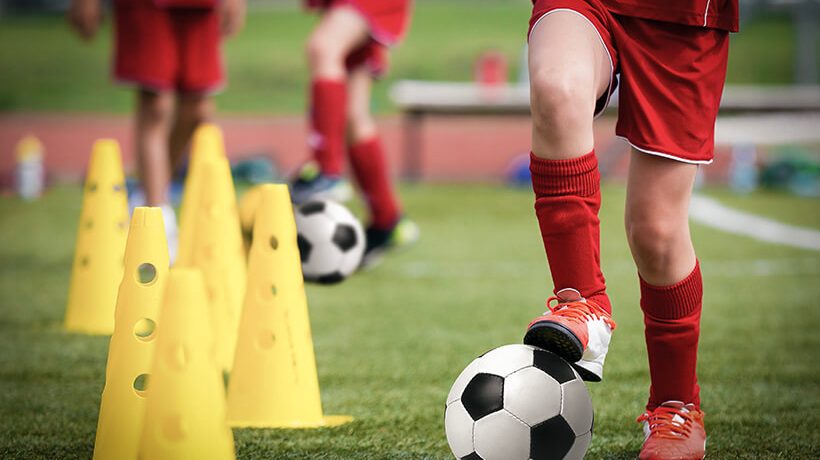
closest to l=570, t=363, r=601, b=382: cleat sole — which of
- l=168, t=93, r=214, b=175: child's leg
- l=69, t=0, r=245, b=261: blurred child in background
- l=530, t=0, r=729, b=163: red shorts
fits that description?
l=530, t=0, r=729, b=163: red shorts

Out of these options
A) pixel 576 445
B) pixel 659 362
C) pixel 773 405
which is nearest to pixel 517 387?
pixel 576 445

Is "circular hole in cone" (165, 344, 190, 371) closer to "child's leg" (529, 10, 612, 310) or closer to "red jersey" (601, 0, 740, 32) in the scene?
"child's leg" (529, 10, 612, 310)

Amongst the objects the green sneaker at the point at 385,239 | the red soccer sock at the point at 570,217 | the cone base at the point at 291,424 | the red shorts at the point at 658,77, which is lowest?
the green sneaker at the point at 385,239

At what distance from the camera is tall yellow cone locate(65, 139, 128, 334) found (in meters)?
4.06

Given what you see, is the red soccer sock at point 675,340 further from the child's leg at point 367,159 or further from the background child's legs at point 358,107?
the background child's legs at point 358,107

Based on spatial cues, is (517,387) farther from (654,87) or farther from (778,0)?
(778,0)

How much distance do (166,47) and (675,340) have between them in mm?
3384

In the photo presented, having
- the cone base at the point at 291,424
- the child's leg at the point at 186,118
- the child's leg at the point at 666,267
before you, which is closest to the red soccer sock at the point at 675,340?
the child's leg at the point at 666,267

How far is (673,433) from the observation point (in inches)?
97.5

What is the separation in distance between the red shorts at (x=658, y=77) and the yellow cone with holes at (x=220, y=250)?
4.96ft

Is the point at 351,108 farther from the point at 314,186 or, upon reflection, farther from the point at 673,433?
the point at 673,433

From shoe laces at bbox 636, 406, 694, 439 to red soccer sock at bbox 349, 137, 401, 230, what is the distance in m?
3.23

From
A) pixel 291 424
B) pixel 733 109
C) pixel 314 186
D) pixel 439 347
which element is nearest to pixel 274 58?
pixel 733 109

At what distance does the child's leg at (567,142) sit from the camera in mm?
2299
